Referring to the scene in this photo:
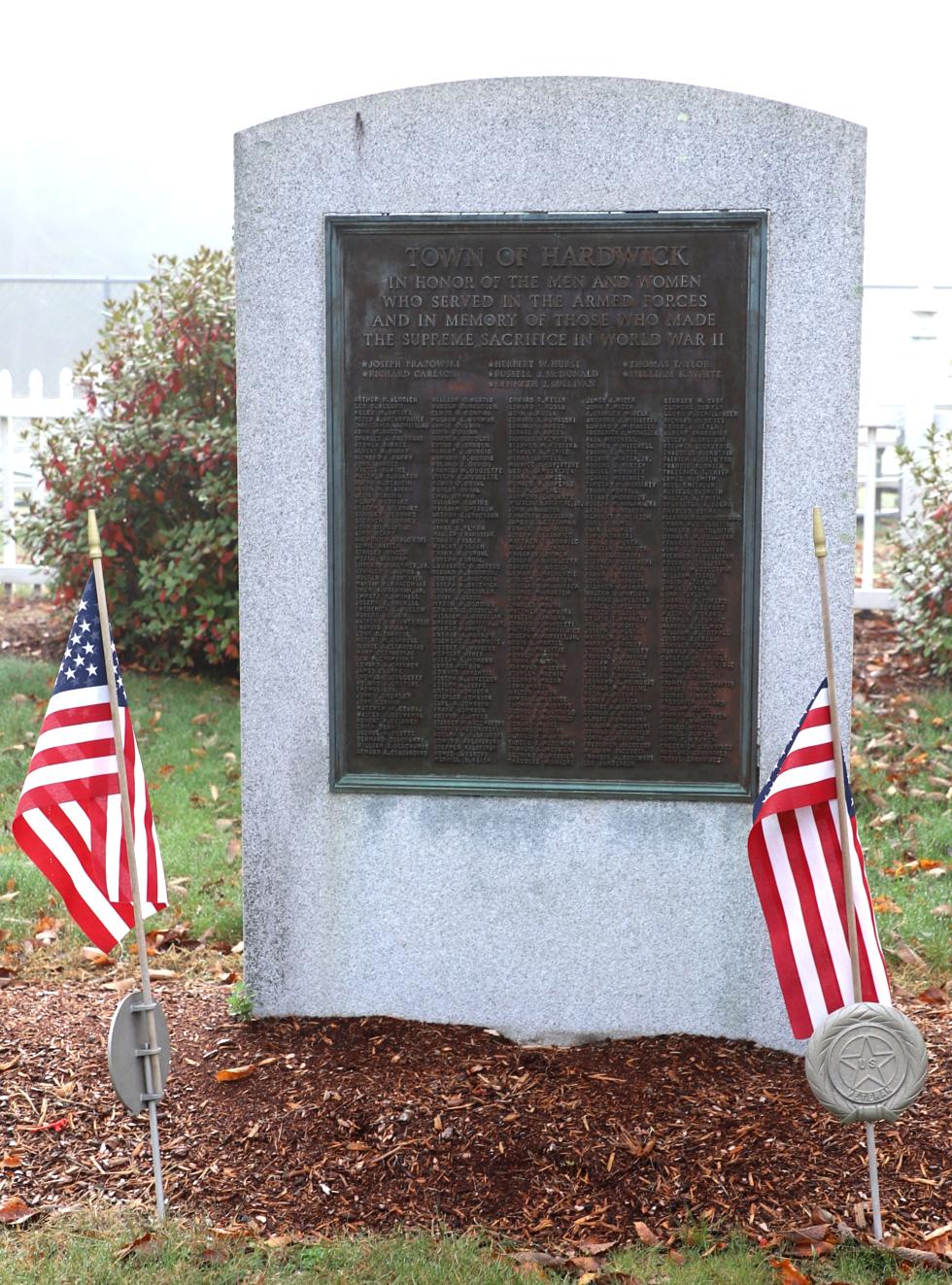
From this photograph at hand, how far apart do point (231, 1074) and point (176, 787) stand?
10.1ft

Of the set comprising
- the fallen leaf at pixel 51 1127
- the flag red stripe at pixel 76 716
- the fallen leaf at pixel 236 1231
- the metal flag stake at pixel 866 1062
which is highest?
the flag red stripe at pixel 76 716

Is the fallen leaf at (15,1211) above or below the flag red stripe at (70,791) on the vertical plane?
below

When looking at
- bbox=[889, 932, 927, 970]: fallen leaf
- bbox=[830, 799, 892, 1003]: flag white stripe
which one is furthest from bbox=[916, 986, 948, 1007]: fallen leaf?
bbox=[830, 799, 892, 1003]: flag white stripe

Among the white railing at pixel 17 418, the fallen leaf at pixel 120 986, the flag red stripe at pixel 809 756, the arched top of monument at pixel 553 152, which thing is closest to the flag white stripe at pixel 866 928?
the flag red stripe at pixel 809 756

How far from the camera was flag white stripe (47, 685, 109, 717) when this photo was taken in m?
3.56

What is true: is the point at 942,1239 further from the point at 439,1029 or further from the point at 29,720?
the point at 29,720

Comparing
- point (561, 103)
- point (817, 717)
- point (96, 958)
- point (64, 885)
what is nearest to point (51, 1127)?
point (64, 885)

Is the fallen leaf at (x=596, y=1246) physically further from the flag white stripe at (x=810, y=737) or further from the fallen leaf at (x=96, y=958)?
the fallen leaf at (x=96, y=958)

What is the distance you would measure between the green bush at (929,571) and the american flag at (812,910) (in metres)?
5.34

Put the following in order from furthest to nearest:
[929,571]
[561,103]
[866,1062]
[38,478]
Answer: [38,478], [929,571], [561,103], [866,1062]

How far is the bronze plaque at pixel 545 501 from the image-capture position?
4234 mm

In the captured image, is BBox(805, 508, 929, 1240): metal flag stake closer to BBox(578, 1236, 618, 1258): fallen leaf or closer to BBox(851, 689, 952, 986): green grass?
BBox(578, 1236, 618, 1258): fallen leaf

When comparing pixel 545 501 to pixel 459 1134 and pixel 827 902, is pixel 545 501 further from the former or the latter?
pixel 459 1134

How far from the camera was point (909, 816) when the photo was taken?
6.62 metres
